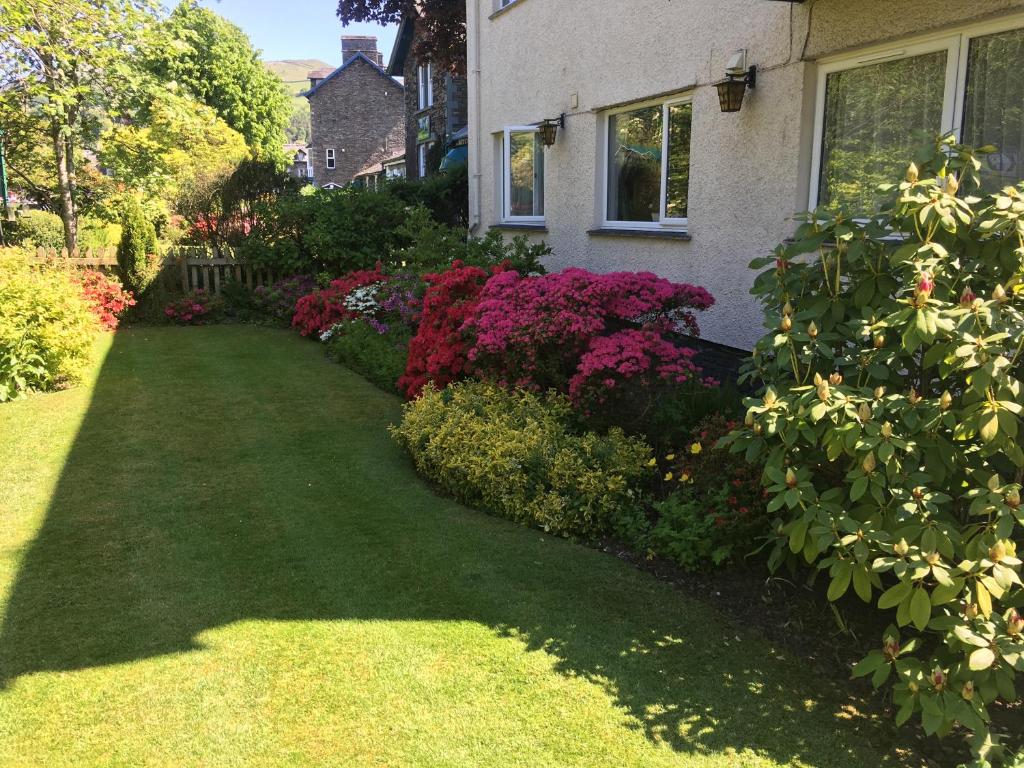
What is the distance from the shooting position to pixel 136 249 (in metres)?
13.4

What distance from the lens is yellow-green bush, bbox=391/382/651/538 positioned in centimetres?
510

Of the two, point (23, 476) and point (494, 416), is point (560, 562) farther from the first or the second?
point (23, 476)

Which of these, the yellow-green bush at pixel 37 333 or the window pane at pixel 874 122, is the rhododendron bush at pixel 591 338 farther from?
the yellow-green bush at pixel 37 333

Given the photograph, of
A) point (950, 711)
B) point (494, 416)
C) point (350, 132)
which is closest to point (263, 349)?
point (494, 416)

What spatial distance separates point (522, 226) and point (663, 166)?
363cm

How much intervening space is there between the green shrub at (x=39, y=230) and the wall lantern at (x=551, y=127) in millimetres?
13065

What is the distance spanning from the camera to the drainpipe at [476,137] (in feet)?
42.7

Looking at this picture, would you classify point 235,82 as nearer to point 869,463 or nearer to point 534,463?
point 534,463

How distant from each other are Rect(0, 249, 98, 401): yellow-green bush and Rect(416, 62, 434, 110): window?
69.8 ft

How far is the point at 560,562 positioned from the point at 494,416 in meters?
1.74

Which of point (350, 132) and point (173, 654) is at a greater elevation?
point (350, 132)

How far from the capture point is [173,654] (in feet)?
11.9

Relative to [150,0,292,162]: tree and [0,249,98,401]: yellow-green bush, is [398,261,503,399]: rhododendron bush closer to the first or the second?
[0,249,98,401]: yellow-green bush

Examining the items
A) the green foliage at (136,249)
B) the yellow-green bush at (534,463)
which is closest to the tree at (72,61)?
the green foliage at (136,249)
